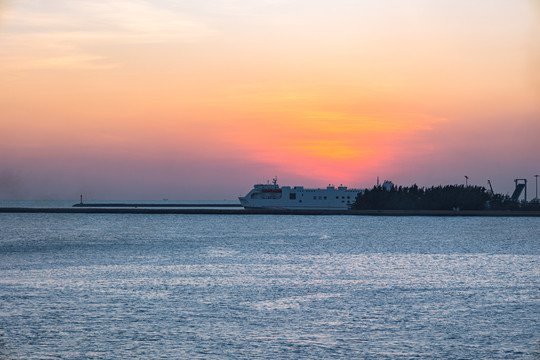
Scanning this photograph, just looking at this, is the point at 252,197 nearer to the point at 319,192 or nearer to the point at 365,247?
the point at 319,192

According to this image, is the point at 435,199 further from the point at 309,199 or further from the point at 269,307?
the point at 269,307

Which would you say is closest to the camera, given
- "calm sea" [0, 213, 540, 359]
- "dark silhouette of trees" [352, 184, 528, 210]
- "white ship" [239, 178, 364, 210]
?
"calm sea" [0, 213, 540, 359]

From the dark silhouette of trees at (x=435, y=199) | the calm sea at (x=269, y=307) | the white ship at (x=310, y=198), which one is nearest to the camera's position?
the calm sea at (x=269, y=307)

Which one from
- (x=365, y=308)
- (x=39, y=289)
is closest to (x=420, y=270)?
(x=365, y=308)

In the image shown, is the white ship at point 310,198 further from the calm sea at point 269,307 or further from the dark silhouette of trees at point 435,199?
the calm sea at point 269,307

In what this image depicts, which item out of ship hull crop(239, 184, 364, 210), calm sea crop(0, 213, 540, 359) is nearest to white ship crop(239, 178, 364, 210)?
ship hull crop(239, 184, 364, 210)

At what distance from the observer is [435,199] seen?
6225 inches

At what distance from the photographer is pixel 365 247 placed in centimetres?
6203

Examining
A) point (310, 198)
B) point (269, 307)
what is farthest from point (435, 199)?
point (269, 307)

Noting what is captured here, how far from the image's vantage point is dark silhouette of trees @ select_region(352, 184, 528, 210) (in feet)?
513

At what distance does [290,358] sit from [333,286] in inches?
595

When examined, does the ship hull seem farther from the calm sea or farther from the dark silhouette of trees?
the calm sea

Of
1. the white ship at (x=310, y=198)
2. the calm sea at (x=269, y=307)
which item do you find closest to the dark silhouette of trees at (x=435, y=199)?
the white ship at (x=310, y=198)

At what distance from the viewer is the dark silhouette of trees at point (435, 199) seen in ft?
513
